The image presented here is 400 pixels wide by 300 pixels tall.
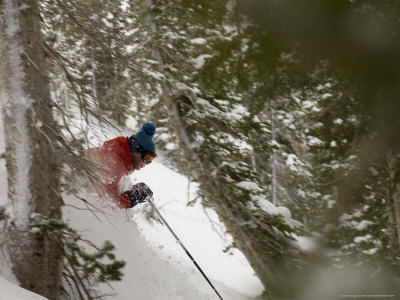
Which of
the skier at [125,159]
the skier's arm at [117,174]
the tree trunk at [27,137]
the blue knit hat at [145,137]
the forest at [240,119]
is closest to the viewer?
the forest at [240,119]

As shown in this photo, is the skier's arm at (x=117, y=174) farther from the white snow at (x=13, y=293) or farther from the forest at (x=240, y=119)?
the white snow at (x=13, y=293)

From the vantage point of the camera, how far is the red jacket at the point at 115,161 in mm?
5421

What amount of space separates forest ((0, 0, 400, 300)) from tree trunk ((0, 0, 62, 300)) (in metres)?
0.01

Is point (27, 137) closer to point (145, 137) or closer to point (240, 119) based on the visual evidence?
point (145, 137)

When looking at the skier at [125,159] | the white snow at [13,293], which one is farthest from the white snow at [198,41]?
the white snow at [13,293]

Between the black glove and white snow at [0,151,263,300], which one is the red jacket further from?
white snow at [0,151,263,300]

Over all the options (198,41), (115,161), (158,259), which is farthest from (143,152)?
(158,259)

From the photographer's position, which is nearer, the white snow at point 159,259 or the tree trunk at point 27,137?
the tree trunk at point 27,137

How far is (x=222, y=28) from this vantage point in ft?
9.96

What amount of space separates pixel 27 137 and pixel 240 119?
11.2 feet

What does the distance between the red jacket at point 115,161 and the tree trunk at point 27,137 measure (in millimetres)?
799

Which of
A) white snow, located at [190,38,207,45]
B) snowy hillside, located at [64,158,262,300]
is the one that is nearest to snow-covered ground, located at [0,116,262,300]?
snowy hillside, located at [64,158,262,300]

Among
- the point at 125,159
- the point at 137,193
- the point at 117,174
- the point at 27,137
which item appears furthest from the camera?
the point at 125,159

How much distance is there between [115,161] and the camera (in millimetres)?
5945
